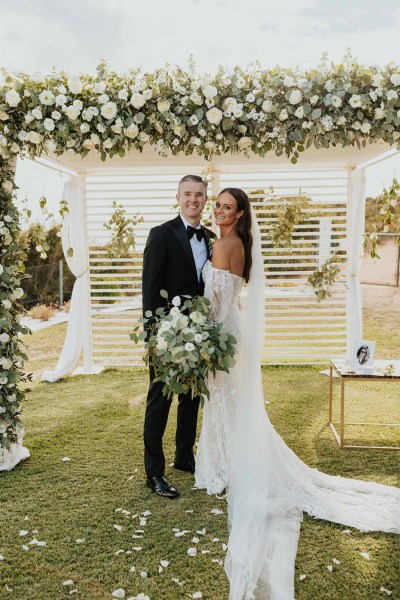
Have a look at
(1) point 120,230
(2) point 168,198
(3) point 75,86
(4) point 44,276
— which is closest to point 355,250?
(2) point 168,198

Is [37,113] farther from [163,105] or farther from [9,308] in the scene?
Result: [9,308]

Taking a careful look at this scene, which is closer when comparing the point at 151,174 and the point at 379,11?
the point at 379,11

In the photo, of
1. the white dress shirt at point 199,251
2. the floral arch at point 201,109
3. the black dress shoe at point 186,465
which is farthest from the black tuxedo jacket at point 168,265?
the black dress shoe at point 186,465

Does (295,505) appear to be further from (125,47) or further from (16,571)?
(125,47)

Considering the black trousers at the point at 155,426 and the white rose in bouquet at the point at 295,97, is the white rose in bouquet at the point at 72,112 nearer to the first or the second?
the white rose in bouquet at the point at 295,97

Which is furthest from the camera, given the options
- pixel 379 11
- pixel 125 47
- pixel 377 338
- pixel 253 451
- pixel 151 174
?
pixel 377 338

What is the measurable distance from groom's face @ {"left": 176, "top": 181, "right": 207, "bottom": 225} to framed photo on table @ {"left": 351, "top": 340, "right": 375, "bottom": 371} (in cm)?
191

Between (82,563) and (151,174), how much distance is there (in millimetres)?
5558

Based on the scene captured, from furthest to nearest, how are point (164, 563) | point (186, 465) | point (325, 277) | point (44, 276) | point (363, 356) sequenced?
point (44, 276) < point (325, 277) < point (363, 356) < point (186, 465) < point (164, 563)

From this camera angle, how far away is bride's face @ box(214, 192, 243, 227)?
356 centimetres

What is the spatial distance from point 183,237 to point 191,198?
10.4 inches

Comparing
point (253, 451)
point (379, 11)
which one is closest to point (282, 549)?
point (253, 451)

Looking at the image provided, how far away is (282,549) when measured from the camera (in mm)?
2869

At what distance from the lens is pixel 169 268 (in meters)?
3.64
